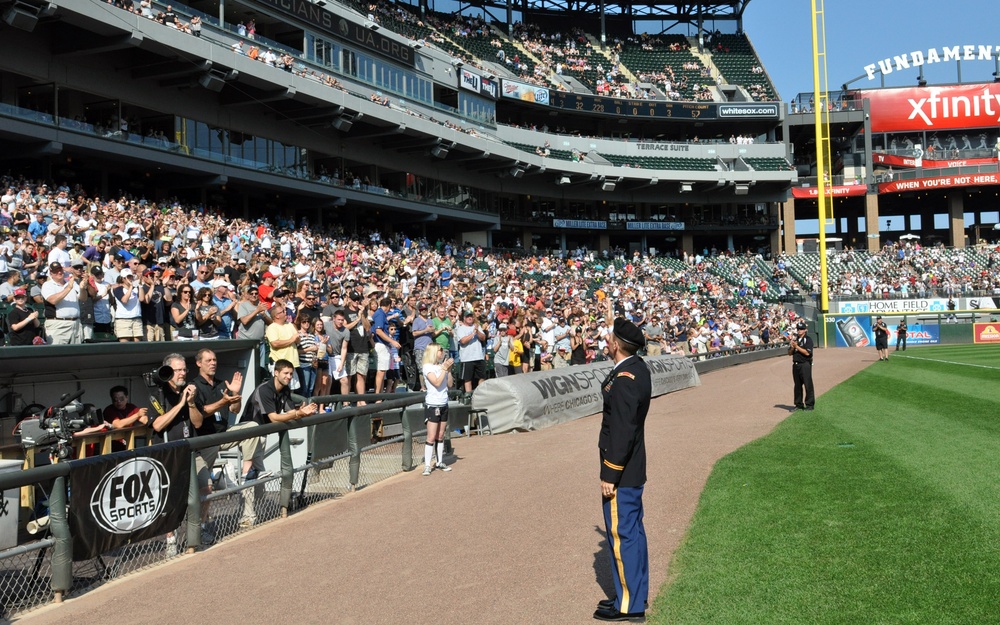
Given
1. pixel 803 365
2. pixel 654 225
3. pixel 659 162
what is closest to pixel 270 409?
pixel 803 365

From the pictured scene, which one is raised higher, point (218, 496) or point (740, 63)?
point (740, 63)

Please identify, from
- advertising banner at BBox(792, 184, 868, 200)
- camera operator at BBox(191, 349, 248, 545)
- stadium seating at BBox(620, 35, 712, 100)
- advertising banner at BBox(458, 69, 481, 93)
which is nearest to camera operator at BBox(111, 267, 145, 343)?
camera operator at BBox(191, 349, 248, 545)

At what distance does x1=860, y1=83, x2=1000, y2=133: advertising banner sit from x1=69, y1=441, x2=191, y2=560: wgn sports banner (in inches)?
2830

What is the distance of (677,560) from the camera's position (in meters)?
7.11

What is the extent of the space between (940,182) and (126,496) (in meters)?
68.6

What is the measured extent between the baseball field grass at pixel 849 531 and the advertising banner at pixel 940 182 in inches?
2253

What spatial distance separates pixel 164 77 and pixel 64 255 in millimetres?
17727

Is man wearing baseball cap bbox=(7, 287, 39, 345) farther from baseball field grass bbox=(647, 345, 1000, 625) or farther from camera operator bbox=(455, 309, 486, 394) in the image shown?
baseball field grass bbox=(647, 345, 1000, 625)

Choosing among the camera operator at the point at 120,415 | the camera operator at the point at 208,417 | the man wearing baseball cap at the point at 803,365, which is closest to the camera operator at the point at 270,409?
the camera operator at the point at 208,417

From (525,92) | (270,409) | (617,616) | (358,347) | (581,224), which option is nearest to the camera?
(617,616)

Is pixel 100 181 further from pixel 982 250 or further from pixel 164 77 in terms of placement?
pixel 982 250

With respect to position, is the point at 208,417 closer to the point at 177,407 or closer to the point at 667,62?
the point at 177,407

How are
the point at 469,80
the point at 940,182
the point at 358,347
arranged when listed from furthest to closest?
the point at 940,182, the point at 469,80, the point at 358,347

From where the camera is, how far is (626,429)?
5.81 m
